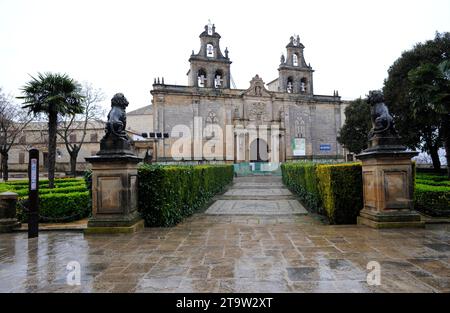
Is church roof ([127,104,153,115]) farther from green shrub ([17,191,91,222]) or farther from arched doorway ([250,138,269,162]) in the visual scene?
green shrub ([17,191,91,222])

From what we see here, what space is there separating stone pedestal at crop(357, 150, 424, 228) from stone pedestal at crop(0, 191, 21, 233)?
306 inches

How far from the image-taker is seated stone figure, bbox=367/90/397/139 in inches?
247

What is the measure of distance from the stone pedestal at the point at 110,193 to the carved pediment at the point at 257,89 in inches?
1252

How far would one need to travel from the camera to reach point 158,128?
33.0 metres

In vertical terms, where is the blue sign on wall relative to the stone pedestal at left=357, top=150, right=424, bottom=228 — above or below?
above

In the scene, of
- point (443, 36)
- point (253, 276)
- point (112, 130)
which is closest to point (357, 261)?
point (253, 276)

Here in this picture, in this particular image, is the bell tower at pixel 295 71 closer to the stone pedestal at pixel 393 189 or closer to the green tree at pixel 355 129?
the green tree at pixel 355 129

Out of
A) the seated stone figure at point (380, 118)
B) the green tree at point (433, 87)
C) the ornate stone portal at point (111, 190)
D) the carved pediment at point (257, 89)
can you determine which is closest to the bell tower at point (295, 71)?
the carved pediment at point (257, 89)

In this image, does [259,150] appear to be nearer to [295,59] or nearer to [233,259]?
[295,59]

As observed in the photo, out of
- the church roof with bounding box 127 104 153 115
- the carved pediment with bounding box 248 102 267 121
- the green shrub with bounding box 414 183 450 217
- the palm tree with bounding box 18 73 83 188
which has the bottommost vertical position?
the green shrub with bounding box 414 183 450 217

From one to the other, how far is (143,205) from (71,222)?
9.22ft

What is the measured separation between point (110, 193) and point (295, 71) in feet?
121

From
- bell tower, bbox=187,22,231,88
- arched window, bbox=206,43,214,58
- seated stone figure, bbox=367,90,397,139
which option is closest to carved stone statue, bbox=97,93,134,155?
seated stone figure, bbox=367,90,397,139

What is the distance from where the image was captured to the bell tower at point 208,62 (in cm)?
3509
